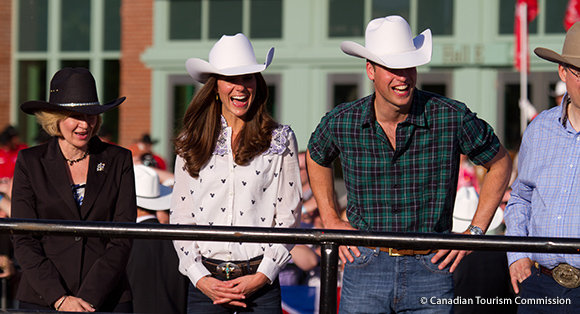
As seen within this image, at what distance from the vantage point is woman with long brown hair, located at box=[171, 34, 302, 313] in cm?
344

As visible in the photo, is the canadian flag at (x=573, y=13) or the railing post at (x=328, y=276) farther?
the canadian flag at (x=573, y=13)

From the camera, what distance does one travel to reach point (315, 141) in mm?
3484

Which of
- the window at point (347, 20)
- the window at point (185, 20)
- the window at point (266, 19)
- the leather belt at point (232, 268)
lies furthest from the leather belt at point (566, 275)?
the window at point (185, 20)

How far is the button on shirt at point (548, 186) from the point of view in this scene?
323 centimetres

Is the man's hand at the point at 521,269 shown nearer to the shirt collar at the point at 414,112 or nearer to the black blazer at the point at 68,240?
the shirt collar at the point at 414,112

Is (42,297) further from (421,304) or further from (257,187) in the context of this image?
(421,304)

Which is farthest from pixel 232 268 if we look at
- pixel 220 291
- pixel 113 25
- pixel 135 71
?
pixel 113 25

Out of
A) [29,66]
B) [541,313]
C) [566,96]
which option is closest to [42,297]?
[541,313]

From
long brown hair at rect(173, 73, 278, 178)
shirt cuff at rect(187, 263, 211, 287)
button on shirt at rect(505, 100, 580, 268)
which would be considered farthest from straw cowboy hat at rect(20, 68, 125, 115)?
button on shirt at rect(505, 100, 580, 268)

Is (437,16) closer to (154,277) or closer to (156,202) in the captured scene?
(156,202)

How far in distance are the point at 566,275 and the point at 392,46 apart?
1.21 meters

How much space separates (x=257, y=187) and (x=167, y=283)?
1.43 meters

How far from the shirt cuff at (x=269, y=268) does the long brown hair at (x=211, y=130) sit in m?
0.46

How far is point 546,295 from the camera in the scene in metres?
3.26
